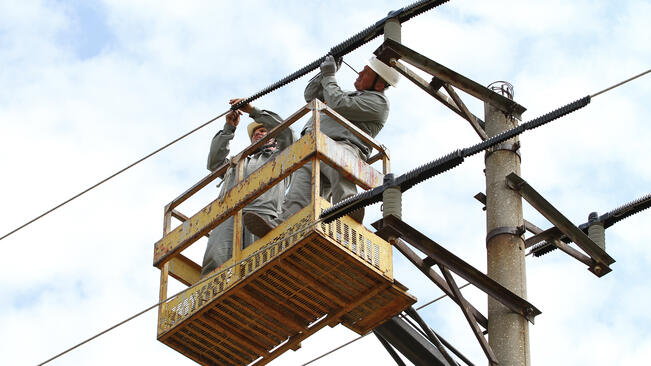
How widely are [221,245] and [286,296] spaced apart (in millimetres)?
1509

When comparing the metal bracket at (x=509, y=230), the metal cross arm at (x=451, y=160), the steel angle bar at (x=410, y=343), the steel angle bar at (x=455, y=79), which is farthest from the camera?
the steel angle bar at (x=455, y=79)

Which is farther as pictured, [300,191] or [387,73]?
[387,73]

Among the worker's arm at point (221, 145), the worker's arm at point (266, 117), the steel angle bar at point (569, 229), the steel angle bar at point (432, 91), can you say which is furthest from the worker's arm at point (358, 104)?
the steel angle bar at point (569, 229)

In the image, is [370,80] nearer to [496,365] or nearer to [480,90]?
[480,90]

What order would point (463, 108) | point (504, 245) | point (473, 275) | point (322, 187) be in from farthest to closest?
point (322, 187) < point (463, 108) < point (504, 245) < point (473, 275)

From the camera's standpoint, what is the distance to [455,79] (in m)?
13.2

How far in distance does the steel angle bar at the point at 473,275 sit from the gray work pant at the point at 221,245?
3.01m

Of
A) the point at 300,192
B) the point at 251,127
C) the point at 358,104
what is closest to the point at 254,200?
the point at 300,192

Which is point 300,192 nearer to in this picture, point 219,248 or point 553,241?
point 219,248

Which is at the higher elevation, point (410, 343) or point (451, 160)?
point (451, 160)

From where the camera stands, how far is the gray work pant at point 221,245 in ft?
47.4

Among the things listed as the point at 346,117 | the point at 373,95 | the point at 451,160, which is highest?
the point at 373,95

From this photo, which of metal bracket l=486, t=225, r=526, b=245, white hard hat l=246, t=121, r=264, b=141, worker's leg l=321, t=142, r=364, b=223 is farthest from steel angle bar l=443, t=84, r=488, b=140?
white hard hat l=246, t=121, r=264, b=141

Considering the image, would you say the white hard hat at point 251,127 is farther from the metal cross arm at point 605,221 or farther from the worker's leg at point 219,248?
the metal cross arm at point 605,221
